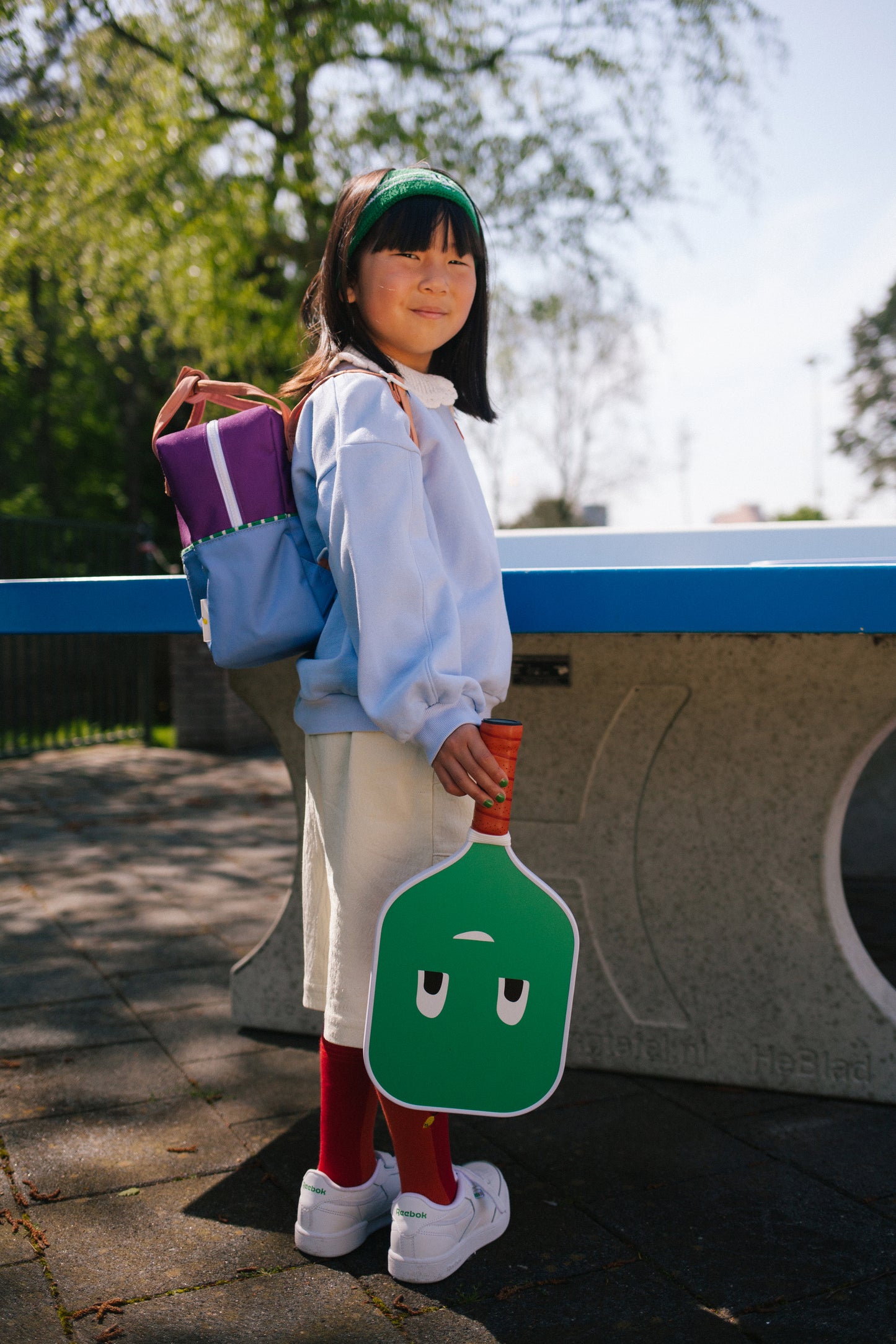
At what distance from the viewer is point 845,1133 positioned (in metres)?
2.15

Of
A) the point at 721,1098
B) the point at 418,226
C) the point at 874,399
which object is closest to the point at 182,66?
the point at 418,226

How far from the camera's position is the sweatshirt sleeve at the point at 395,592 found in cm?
146

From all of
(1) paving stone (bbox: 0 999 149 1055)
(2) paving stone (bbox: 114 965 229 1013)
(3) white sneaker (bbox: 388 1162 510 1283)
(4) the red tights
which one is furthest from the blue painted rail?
(2) paving stone (bbox: 114 965 229 1013)

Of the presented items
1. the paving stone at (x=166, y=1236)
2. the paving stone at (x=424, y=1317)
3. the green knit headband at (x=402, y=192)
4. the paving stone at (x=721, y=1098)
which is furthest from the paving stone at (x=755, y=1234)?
the green knit headband at (x=402, y=192)

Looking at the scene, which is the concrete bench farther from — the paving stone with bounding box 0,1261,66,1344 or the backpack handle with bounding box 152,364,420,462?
the paving stone with bounding box 0,1261,66,1344

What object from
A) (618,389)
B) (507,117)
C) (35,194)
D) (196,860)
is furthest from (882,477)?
(196,860)

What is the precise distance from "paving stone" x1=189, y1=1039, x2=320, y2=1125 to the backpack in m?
1.11

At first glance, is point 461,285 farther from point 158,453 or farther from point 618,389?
point 618,389

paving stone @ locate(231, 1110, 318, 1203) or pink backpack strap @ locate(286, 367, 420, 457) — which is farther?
paving stone @ locate(231, 1110, 318, 1203)

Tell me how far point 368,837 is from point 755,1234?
36.7 inches

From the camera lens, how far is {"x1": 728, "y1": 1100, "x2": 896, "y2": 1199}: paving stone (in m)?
1.97

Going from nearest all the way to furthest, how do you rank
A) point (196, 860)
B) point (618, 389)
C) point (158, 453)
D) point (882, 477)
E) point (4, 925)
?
point (158, 453) → point (4, 925) → point (196, 860) → point (618, 389) → point (882, 477)

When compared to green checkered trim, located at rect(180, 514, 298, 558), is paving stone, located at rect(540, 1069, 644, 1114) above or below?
below

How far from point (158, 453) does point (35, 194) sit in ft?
29.8
